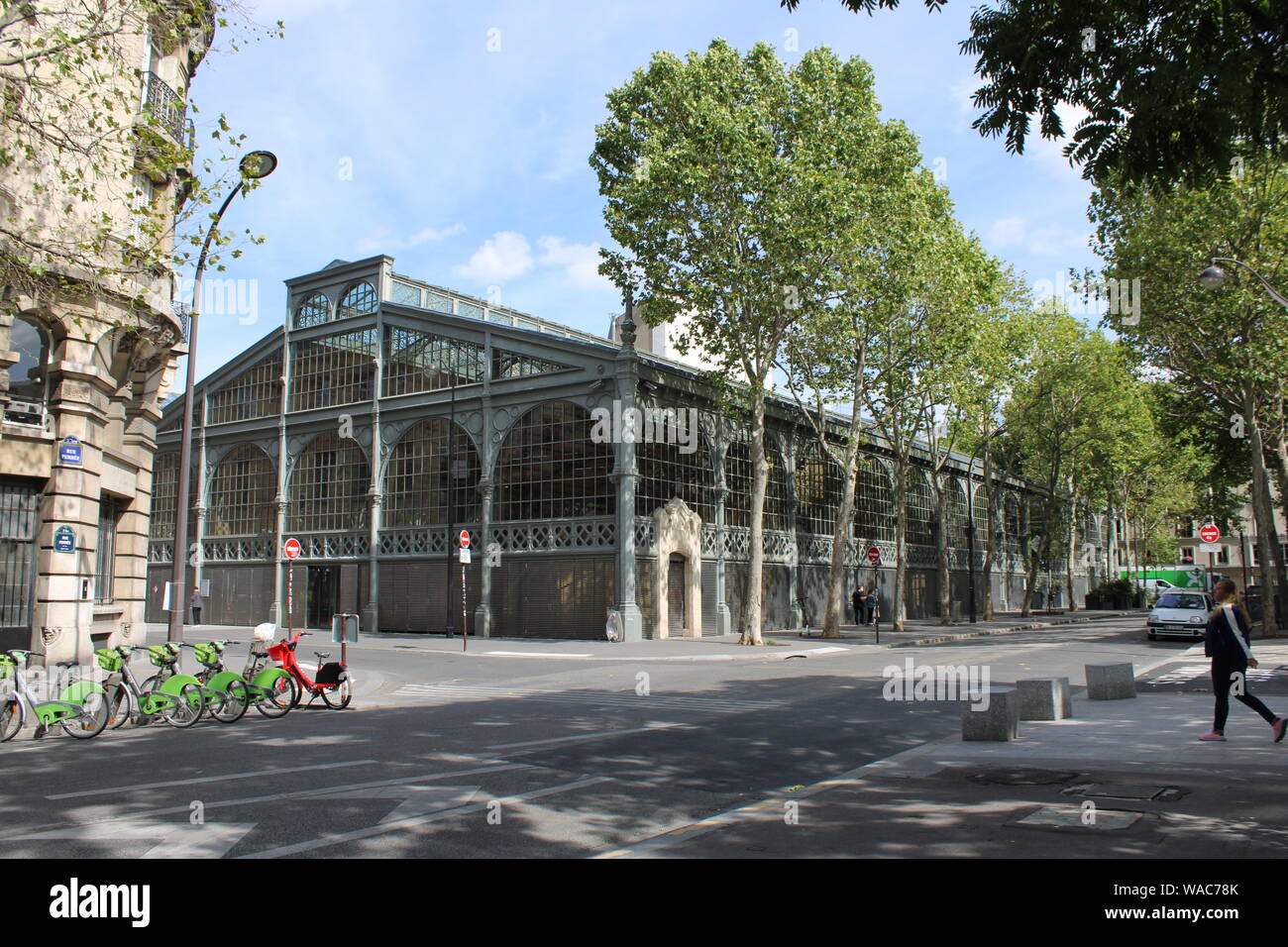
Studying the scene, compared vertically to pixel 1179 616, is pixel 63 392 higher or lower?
higher

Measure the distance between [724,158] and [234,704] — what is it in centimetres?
2101

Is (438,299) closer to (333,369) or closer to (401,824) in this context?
(333,369)

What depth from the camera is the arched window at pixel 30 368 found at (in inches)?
706

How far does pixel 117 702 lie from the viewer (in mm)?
12430

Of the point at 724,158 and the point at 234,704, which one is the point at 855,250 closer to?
the point at 724,158

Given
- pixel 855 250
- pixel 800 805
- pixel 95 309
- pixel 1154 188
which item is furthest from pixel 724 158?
pixel 800 805

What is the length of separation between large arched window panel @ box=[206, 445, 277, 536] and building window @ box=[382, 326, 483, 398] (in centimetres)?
889

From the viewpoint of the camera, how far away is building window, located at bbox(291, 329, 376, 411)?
40.9 meters

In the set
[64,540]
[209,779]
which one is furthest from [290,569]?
[209,779]

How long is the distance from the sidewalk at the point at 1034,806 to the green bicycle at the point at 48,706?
8.81 metres

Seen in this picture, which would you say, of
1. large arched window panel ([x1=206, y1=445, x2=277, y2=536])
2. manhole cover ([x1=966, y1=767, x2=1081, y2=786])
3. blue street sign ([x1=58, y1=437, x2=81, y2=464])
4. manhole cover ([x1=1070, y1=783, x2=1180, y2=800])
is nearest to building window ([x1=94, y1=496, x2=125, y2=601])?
blue street sign ([x1=58, y1=437, x2=81, y2=464])

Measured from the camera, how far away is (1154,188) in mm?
Answer: 8617

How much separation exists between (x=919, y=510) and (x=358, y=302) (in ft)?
110

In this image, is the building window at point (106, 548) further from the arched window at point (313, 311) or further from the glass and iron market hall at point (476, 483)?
the arched window at point (313, 311)
